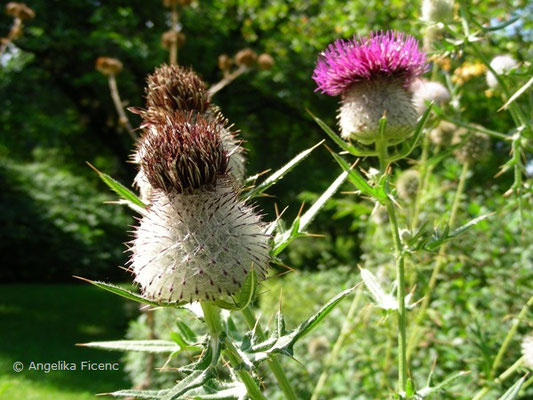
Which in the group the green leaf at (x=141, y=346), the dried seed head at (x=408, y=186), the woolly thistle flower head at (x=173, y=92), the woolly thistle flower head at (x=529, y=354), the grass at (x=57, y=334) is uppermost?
the woolly thistle flower head at (x=173, y=92)

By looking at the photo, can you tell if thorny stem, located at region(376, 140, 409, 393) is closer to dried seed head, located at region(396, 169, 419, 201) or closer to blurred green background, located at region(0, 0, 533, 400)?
dried seed head, located at region(396, 169, 419, 201)


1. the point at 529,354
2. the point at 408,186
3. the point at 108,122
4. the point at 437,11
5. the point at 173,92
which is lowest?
the point at 108,122

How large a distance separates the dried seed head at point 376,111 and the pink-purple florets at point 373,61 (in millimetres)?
48

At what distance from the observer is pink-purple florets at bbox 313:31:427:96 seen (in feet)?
8.38

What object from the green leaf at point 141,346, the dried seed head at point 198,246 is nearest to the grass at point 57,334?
the green leaf at point 141,346

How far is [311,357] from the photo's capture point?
612 centimetres

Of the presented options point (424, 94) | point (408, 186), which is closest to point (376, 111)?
point (424, 94)

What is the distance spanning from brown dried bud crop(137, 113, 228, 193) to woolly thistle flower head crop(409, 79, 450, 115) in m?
1.01

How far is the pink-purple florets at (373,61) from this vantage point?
2555mm

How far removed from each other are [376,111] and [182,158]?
115cm

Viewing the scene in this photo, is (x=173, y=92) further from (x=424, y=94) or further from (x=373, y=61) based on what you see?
(x=424, y=94)

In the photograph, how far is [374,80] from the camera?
2.62 meters

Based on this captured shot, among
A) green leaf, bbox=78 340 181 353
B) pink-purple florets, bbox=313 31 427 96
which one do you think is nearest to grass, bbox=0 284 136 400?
green leaf, bbox=78 340 181 353

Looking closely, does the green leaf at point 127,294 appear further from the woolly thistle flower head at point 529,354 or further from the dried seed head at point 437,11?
the dried seed head at point 437,11
